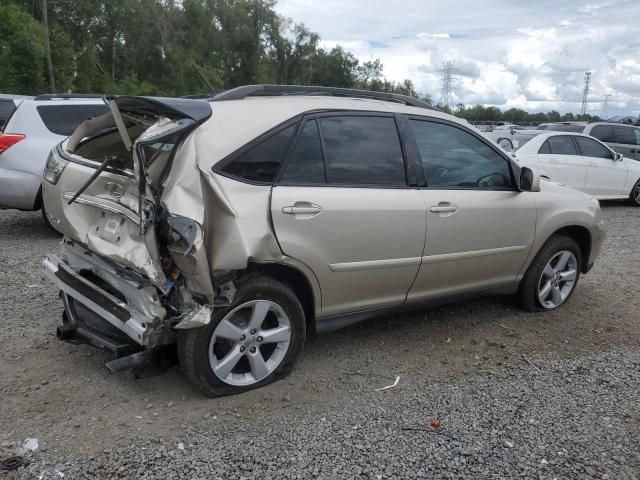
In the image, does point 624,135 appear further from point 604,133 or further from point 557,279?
point 557,279

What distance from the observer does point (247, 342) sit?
333 centimetres

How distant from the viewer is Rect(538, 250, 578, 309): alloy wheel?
493 cm

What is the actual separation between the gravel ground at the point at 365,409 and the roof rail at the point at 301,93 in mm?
1788

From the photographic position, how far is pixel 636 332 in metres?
4.67

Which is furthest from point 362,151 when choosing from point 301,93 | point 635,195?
point 635,195

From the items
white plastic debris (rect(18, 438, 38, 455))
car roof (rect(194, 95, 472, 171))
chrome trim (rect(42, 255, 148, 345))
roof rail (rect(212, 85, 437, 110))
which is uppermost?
roof rail (rect(212, 85, 437, 110))

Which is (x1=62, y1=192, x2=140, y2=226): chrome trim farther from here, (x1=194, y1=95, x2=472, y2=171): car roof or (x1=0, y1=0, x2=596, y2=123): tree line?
(x1=0, y1=0, x2=596, y2=123): tree line

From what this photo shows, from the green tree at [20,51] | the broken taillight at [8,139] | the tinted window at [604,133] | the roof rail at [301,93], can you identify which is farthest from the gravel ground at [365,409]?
the green tree at [20,51]

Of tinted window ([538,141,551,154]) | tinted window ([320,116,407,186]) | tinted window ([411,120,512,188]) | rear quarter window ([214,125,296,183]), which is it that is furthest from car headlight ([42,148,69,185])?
tinted window ([538,141,551,154])

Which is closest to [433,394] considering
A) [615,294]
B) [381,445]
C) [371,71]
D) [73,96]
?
[381,445]

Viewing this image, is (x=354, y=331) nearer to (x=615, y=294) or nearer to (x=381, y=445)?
(x=381, y=445)

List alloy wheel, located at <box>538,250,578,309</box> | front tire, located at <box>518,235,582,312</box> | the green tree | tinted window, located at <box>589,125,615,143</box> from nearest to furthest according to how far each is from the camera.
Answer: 1. front tire, located at <box>518,235,582,312</box>
2. alloy wheel, located at <box>538,250,578,309</box>
3. tinted window, located at <box>589,125,615,143</box>
4. the green tree

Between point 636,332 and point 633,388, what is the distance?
1139 millimetres

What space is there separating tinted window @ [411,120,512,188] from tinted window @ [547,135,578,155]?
679 cm
